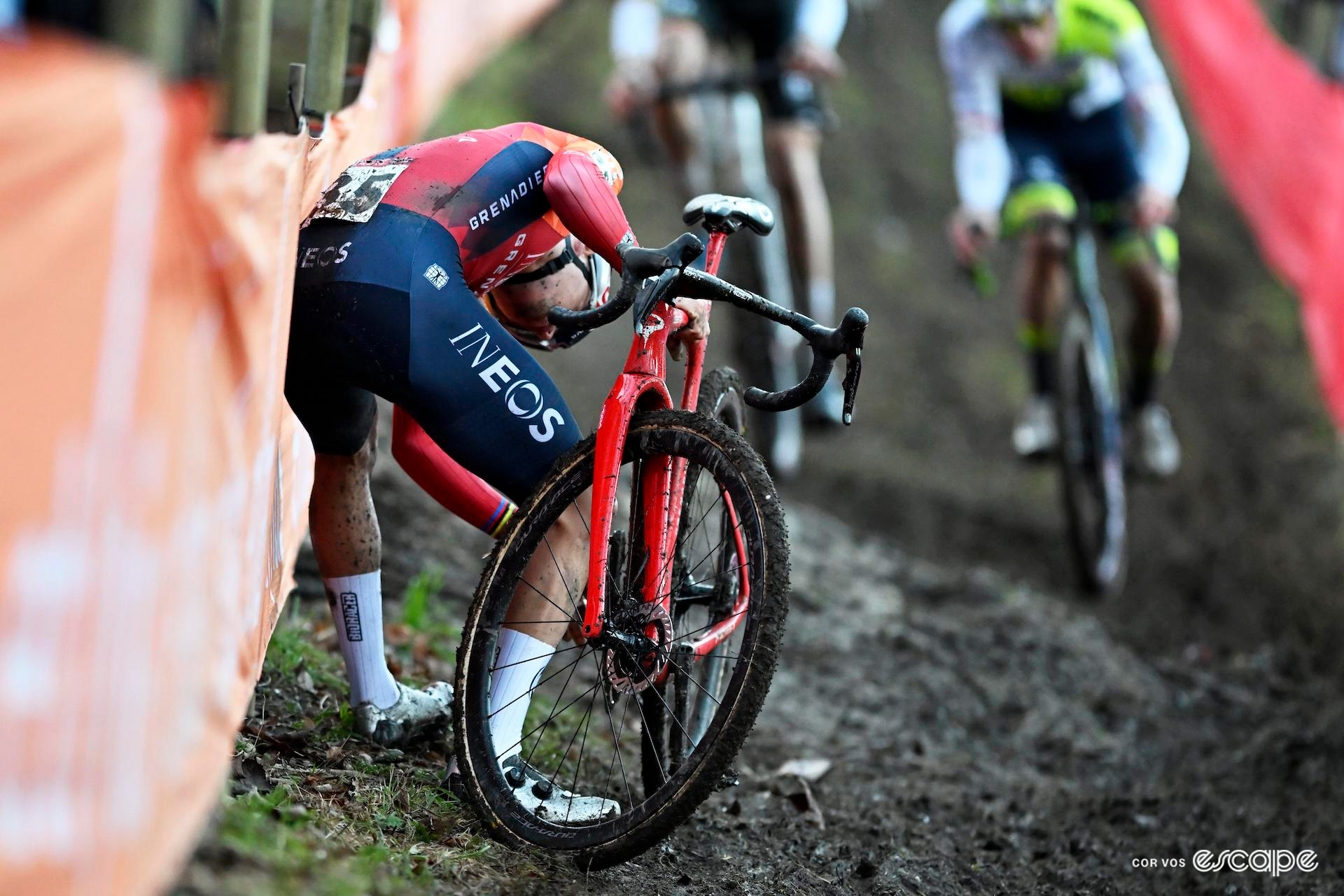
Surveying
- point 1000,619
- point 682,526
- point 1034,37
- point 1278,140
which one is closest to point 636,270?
point 682,526

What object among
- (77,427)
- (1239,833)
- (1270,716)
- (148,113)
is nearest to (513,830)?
(77,427)

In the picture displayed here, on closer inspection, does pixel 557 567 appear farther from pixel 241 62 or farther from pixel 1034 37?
pixel 1034 37

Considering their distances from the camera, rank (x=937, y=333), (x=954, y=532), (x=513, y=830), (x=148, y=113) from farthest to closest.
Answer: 1. (x=937, y=333)
2. (x=954, y=532)
3. (x=513, y=830)
4. (x=148, y=113)

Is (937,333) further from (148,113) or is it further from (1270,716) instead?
(148,113)

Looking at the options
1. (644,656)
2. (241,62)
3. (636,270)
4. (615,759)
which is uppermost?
(241,62)

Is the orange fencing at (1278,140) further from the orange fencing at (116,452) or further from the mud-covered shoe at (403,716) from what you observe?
the orange fencing at (116,452)

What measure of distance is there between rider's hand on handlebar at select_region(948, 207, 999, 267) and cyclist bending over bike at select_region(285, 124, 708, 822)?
318cm

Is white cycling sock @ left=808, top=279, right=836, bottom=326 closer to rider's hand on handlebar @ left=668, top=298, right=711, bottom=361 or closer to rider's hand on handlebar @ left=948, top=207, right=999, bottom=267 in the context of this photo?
rider's hand on handlebar @ left=948, top=207, right=999, bottom=267

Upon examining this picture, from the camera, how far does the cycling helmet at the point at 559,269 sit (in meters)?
3.08

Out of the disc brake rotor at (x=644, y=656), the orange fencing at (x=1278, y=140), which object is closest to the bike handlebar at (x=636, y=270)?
the disc brake rotor at (x=644, y=656)

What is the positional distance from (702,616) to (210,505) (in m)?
1.30

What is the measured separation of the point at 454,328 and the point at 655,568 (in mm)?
662

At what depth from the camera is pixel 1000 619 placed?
18.6 ft

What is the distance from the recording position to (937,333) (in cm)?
1077
